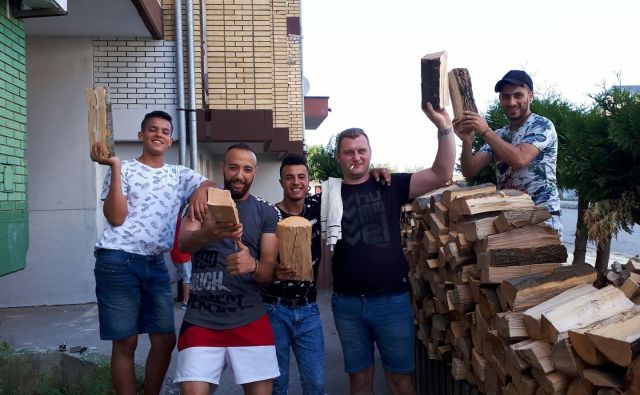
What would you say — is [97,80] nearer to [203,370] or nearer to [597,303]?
[203,370]

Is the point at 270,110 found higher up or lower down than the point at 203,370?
higher up

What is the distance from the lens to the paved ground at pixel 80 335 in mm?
5062

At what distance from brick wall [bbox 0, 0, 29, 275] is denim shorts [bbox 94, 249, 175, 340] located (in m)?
1.50

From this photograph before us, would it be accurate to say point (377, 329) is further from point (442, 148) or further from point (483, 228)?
point (442, 148)

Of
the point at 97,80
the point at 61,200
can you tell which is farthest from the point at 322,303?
the point at 97,80

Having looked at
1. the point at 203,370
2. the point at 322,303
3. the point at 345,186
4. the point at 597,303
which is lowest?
the point at 322,303

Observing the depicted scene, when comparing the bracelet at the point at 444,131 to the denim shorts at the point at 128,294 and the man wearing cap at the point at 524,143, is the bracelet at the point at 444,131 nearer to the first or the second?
the man wearing cap at the point at 524,143

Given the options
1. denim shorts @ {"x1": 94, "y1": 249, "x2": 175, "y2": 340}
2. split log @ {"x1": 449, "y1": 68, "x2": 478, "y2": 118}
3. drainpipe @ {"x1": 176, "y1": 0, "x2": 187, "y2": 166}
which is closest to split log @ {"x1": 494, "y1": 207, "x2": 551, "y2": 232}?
split log @ {"x1": 449, "y1": 68, "x2": 478, "y2": 118}

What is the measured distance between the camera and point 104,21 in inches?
300

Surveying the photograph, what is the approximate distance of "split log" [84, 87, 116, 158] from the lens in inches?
130

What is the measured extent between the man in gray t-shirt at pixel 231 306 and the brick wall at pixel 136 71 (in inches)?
225

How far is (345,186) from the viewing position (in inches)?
139

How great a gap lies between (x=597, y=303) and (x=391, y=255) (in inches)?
48.4

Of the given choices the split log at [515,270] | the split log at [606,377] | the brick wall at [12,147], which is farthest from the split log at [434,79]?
the brick wall at [12,147]
